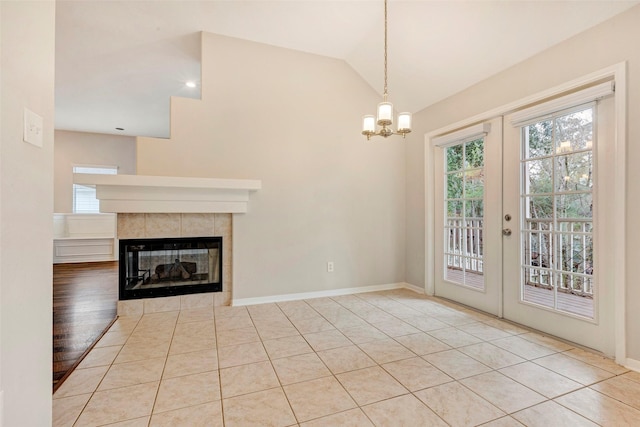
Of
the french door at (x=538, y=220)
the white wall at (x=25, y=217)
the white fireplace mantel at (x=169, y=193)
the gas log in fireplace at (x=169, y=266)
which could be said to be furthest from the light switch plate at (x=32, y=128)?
the french door at (x=538, y=220)

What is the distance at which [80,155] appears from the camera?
6.71 m

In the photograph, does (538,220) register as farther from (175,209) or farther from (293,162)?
(175,209)

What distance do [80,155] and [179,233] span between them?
17.3ft

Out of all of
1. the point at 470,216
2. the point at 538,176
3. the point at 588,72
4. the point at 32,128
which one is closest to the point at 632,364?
the point at 538,176

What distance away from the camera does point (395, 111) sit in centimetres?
425

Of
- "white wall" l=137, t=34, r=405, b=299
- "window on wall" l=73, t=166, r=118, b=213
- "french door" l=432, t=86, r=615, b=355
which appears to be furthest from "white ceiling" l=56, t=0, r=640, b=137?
"window on wall" l=73, t=166, r=118, b=213

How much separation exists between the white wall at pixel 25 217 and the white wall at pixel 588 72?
134 inches

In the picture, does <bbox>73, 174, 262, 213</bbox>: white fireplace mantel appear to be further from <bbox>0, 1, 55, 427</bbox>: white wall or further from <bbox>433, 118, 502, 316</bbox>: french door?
<bbox>433, 118, 502, 316</bbox>: french door

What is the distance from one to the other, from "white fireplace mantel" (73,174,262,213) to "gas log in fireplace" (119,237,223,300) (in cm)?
41

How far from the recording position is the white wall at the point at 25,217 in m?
1.07

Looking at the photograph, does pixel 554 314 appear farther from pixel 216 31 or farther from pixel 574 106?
pixel 216 31

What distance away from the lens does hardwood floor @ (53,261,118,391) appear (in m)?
2.25

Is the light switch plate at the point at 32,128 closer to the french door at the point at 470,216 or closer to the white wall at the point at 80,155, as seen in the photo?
the french door at the point at 470,216

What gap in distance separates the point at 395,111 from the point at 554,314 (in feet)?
9.87
